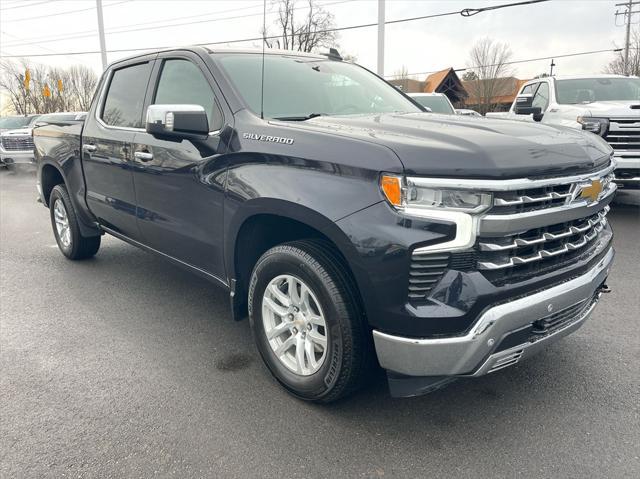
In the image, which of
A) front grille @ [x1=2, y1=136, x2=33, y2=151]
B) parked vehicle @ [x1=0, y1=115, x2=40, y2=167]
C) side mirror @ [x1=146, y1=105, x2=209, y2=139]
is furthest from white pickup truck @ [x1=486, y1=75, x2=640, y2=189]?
front grille @ [x1=2, y1=136, x2=33, y2=151]

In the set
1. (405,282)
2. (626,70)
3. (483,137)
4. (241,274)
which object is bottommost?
(241,274)

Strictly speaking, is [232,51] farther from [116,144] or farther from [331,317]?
[331,317]

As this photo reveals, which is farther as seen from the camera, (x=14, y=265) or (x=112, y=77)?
(x=14, y=265)

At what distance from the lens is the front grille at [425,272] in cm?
215

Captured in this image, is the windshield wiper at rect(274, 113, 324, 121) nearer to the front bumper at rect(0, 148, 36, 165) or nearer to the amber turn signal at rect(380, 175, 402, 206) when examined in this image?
the amber turn signal at rect(380, 175, 402, 206)

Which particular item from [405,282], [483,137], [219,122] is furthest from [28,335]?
[483,137]

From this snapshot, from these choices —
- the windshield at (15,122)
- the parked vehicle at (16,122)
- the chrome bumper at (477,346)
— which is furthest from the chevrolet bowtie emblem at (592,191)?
the windshield at (15,122)

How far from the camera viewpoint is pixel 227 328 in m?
3.83

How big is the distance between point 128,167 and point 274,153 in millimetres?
1713

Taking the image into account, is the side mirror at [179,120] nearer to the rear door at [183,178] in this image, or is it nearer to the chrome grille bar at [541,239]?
the rear door at [183,178]

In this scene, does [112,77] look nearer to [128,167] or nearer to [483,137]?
[128,167]

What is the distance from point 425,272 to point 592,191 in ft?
3.54

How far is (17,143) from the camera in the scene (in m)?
16.2

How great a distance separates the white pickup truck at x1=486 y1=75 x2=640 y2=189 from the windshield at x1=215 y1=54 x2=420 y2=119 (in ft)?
7.95
